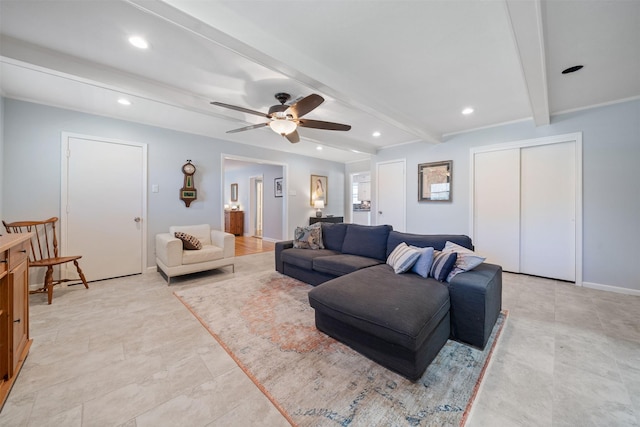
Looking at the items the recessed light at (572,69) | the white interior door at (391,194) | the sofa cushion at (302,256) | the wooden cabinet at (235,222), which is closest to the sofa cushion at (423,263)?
the sofa cushion at (302,256)

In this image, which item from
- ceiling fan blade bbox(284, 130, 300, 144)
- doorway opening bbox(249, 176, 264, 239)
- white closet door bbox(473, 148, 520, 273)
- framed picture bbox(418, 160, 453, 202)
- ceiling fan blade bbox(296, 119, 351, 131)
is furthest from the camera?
doorway opening bbox(249, 176, 264, 239)

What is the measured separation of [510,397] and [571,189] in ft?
11.0

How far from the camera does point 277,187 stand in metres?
6.62

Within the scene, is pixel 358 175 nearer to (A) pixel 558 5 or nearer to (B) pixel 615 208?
(B) pixel 615 208

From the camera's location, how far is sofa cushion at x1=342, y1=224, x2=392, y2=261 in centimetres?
308

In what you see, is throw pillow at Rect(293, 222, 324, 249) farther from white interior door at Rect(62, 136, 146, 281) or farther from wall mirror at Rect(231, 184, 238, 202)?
wall mirror at Rect(231, 184, 238, 202)

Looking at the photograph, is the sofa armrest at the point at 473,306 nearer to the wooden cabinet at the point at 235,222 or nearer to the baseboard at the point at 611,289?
the baseboard at the point at 611,289

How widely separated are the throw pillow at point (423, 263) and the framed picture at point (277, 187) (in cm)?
472

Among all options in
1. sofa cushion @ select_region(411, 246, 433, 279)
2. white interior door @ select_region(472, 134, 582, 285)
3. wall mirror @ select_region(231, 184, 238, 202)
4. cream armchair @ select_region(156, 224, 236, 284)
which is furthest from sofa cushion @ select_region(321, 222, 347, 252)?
wall mirror @ select_region(231, 184, 238, 202)

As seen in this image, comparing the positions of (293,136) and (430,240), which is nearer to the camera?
(430,240)

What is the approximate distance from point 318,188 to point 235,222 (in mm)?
3168

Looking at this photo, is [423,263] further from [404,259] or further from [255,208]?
[255,208]

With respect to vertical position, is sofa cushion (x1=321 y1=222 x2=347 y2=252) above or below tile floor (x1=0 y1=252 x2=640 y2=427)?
above

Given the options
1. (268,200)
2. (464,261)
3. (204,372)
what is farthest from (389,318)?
(268,200)
